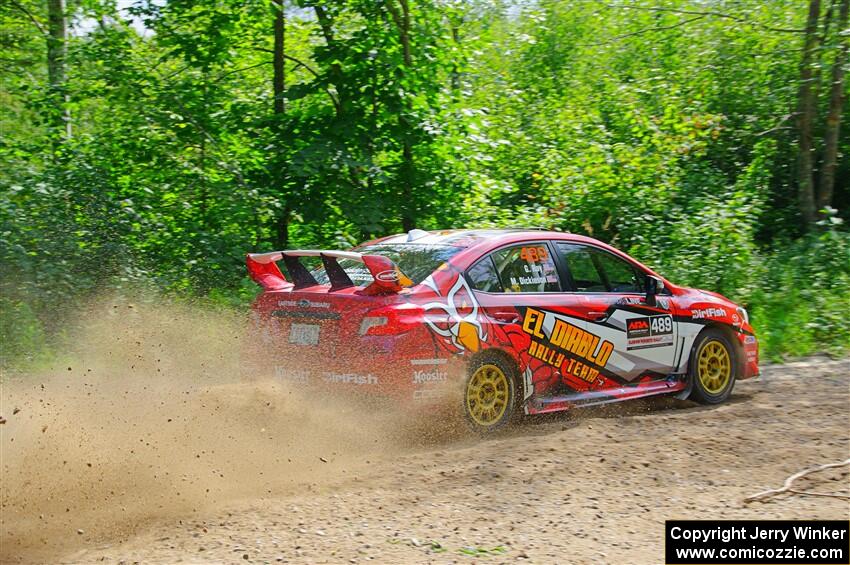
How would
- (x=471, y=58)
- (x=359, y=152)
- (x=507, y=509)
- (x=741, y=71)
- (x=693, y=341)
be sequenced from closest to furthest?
(x=507, y=509), (x=693, y=341), (x=359, y=152), (x=471, y=58), (x=741, y=71)

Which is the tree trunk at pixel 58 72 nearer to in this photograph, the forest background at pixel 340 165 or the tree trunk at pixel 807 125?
the forest background at pixel 340 165

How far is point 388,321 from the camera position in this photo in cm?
684

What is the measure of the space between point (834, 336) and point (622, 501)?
7.44 metres

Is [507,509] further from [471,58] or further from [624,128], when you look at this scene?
[624,128]

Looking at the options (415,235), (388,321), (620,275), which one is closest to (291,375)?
(388,321)

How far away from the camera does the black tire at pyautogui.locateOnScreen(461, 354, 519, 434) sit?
7.20 meters

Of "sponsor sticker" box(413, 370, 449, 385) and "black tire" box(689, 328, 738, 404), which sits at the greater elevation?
"sponsor sticker" box(413, 370, 449, 385)

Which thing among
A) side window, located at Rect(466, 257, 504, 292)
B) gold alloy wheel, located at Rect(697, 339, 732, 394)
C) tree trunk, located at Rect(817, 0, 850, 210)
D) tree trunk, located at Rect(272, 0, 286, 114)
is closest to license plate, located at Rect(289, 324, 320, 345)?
side window, located at Rect(466, 257, 504, 292)

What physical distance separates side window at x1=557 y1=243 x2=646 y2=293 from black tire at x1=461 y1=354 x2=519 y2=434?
3.94 feet

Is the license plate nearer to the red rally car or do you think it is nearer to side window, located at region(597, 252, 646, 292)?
the red rally car

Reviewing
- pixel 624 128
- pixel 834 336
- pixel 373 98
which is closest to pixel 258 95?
pixel 373 98

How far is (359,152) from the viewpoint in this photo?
1187cm

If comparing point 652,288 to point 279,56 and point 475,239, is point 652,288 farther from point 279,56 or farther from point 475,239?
point 279,56

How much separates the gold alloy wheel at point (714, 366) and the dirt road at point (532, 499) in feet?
3.23
